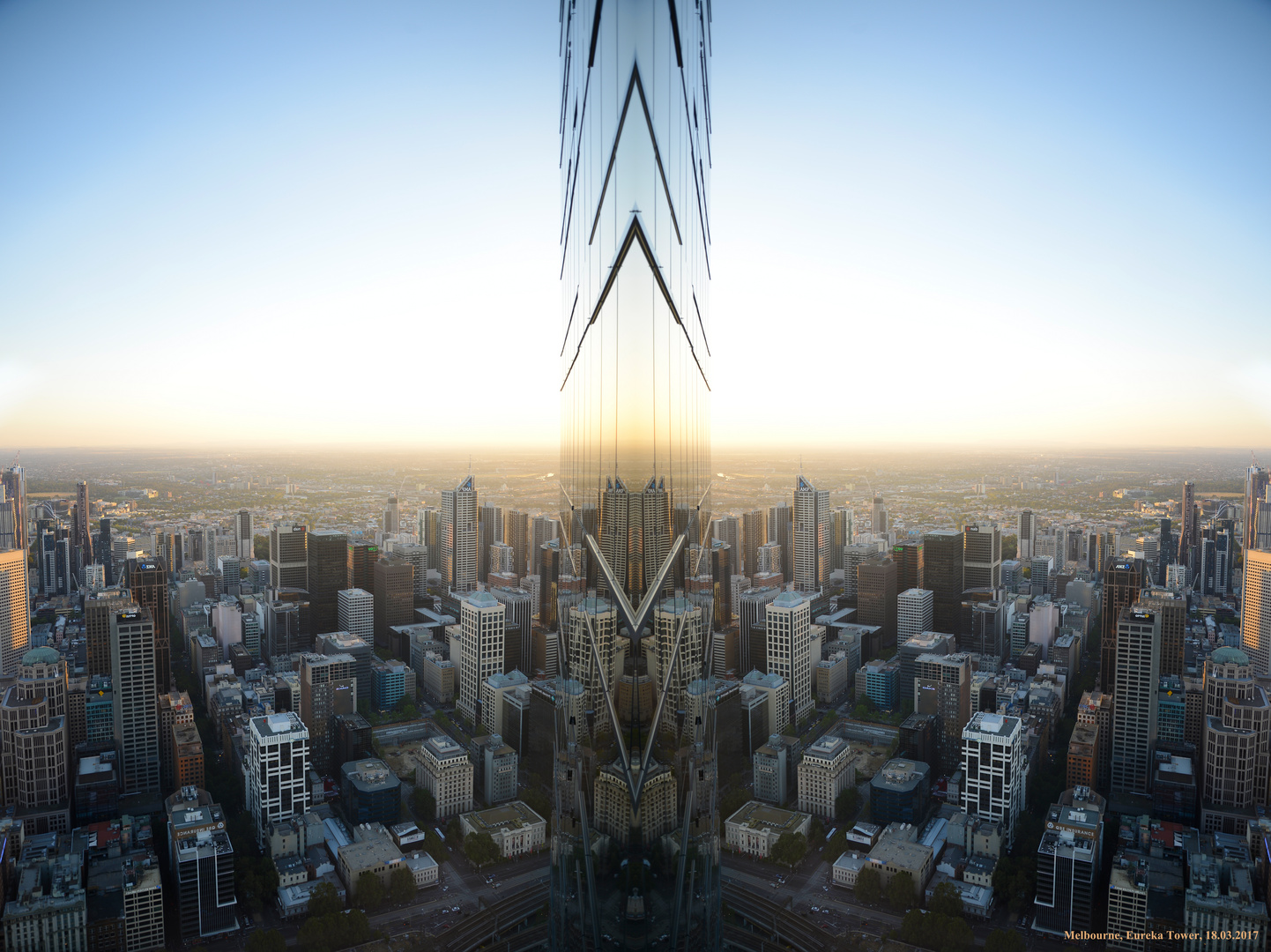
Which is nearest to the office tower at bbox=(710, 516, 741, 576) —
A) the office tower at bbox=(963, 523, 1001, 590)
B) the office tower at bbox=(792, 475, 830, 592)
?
the office tower at bbox=(792, 475, 830, 592)

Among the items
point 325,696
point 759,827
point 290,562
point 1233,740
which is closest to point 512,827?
point 759,827

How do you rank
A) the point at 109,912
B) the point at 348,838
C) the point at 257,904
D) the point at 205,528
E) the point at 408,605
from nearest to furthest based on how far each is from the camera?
the point at 109,912 → the point at 257,904 → the point at 348,838 → the point at 205,528 → the point at 408,605

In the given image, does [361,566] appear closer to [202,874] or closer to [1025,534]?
[202,874]

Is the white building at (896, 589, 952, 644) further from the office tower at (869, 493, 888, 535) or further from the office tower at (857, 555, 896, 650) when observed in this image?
the office tower at (869, 493, 888, 535)

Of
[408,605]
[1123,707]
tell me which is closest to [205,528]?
[408,605]

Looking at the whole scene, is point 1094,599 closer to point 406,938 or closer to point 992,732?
point 992,732

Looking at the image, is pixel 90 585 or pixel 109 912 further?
pixel 90 585
